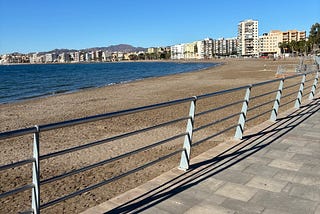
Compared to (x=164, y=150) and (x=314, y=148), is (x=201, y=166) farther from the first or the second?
(x=164, y=150)

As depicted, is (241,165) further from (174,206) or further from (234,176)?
(174,206)

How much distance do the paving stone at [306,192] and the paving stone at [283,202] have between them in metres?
0.10

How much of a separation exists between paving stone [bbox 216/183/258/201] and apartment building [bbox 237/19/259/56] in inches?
7210

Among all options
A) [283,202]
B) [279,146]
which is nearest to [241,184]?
[283,202]

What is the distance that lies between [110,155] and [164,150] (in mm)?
1225

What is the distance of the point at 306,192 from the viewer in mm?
3658

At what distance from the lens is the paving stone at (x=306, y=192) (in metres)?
3.53

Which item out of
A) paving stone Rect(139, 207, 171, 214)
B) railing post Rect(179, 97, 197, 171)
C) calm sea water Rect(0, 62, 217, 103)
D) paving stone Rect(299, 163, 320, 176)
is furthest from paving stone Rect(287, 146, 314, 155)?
calm sea water Rect(0, 62, 217, 103)

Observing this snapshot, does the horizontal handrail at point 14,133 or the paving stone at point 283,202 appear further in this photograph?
the paving stone at point 283,202

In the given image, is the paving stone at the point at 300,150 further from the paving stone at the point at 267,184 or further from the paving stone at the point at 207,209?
the paving stone at the point at 207,209

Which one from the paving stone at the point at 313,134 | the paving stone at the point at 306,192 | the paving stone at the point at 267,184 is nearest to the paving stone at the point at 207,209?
the paving stone at the point at 267,184

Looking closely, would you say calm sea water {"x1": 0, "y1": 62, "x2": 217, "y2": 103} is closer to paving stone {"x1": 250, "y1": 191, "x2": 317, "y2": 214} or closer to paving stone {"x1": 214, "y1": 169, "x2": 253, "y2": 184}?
paving stone {"x1": 214, "y1": 169, "x2": 253, "y2": 184}

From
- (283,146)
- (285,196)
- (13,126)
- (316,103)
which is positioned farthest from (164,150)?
(13,126)

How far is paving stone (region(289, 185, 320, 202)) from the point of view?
3.53 metres
